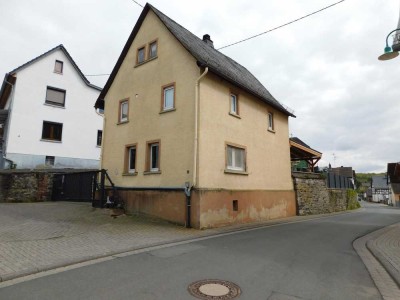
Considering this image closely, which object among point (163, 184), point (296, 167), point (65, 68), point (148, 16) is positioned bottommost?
point (163, 184)

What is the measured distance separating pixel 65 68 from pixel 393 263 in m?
28.3

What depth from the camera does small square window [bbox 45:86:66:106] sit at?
25.9m

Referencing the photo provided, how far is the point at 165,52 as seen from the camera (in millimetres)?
15023

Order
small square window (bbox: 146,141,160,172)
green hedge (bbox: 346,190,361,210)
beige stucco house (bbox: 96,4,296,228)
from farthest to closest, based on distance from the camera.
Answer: green hedge (bbox: 346,190,361,210)
small square window (bbox: 146,141,160,172)
beige stucco house (bbox: 96,4,296,228)

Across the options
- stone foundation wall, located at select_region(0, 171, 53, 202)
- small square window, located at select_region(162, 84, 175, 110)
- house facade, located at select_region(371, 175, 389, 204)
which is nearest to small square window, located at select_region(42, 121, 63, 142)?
stone foundation wall, located at select_region(0, 171, 53, 202)

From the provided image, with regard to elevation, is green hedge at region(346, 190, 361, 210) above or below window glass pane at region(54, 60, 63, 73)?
below

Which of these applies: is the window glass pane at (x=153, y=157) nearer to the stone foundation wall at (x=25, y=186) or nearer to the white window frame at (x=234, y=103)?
the white window frame at (x=234, y=103)

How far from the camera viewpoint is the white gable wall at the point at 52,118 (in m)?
23.7

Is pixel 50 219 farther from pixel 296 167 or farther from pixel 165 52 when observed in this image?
pixel 296 167

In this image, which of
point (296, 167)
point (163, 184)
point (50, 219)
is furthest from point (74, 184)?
point (296, 167)

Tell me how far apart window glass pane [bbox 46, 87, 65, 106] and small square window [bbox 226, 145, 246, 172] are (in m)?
18.7

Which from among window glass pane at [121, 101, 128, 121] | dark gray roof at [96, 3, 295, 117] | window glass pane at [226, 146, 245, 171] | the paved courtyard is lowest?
the paved courtyard

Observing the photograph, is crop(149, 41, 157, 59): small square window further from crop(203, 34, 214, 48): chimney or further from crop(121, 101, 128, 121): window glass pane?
crop(203, 34, 214, 48): chimney

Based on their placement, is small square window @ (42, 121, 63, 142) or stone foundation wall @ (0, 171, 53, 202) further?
small square window @ (42, 121, 63, 142)
